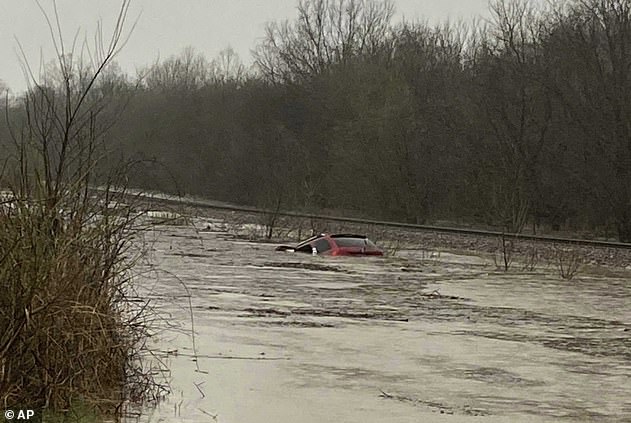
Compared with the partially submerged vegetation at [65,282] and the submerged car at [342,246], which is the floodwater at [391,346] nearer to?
the partially submerged vegetation at [65,282]

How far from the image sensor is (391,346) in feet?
52.4

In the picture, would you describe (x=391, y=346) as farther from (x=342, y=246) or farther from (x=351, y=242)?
(x=351, y=242)

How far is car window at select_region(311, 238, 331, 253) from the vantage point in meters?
35.8

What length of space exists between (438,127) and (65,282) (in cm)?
5196

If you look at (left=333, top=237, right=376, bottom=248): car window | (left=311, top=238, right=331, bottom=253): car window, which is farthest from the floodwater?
(left=311, top=238, right=331, bottom=253): car window

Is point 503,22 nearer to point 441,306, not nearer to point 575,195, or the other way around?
point 575,195

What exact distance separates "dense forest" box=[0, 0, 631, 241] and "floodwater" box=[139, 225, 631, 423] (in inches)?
475

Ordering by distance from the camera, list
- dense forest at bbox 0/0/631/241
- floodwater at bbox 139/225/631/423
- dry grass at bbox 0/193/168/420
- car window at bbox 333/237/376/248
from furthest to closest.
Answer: dense forest at bbox 0/0/631/241 < car window at bbox 333/237/376/248 < floodwater at bbox 139/225/631/423 < dry grass at bbox 0/193/168/420

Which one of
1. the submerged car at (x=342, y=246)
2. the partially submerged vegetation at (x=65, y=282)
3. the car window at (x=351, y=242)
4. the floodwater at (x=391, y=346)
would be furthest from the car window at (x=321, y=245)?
the partially submerged vegetation at (x=65, y=282)

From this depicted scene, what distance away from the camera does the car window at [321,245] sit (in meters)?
35.8

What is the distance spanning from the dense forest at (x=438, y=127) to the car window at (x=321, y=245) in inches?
233

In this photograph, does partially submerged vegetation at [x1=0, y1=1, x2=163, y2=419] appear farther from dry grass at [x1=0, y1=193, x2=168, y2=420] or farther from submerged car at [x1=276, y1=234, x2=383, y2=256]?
Result: submerged car at [x1=276, y1=234, x2=383, y2=256]

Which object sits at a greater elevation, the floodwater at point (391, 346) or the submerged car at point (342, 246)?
the submerged car at point (342, 246)

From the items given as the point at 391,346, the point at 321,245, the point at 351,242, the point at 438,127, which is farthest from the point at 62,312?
the point at 438,127
